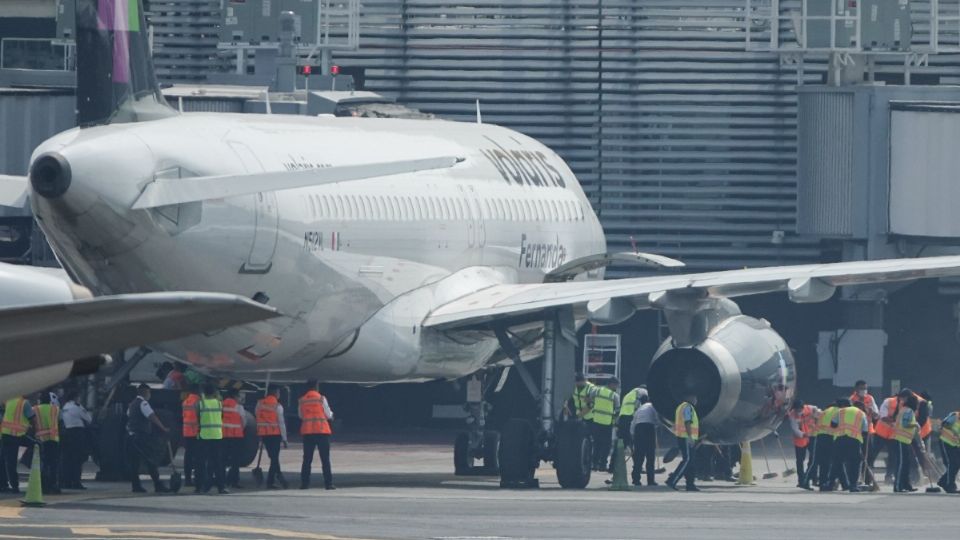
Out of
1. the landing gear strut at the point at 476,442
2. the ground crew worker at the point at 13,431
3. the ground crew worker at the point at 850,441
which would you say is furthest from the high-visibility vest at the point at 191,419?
the ground crew worker at the point at 850,441

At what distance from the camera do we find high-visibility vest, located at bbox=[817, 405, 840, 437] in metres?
27.8

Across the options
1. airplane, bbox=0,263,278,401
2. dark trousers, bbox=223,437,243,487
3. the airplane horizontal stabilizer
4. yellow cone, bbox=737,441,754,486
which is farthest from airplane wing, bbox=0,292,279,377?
yellow cone, bbox=737,441,754,486

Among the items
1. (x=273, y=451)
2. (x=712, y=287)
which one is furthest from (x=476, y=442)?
(x=712, y=287)

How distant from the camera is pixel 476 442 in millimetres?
29859

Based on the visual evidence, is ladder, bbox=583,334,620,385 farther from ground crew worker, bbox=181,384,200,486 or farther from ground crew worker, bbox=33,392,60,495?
ground crew worker, bbox=33,392,60,495

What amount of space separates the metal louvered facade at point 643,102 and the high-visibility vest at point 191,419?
15.7m

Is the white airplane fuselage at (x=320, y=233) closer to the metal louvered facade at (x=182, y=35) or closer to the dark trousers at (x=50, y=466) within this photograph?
the dark trousers at (x=50, y=466)

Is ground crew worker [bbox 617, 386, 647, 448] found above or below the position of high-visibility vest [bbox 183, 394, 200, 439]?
below

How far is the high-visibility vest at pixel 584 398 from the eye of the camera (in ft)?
95.7

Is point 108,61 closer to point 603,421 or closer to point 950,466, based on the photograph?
point 603,421

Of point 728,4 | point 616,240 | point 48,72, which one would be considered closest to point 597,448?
point 616,240

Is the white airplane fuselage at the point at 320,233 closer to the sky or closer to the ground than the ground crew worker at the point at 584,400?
closer to the sky

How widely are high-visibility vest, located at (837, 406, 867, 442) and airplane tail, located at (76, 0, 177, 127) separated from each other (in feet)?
32.9

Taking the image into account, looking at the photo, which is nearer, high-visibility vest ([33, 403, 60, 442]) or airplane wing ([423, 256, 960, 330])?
high-visibility vest ([33, 403, 60, 442])
